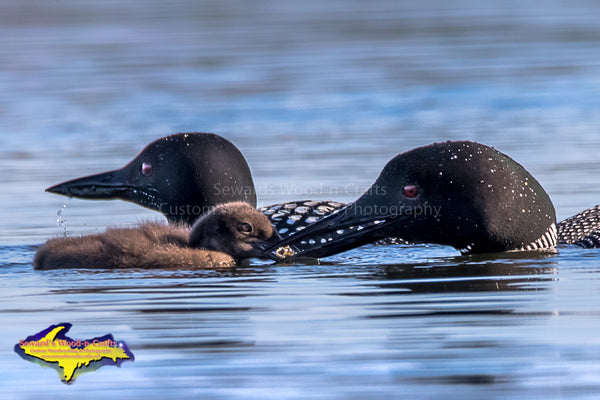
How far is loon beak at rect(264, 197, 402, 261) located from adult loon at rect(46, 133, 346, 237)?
601 mm

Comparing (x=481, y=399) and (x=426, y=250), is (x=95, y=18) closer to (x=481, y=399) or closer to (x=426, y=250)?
(x=426, y=250)

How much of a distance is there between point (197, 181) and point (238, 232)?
2.98 feet

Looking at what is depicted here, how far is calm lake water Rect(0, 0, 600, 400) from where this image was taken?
161 inches

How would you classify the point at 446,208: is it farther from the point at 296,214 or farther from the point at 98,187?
the point at 98,187

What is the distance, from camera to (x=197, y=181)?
279 inches

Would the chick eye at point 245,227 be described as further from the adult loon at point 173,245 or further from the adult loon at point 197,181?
the adult loon at point 197,181

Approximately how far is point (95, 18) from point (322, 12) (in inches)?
140

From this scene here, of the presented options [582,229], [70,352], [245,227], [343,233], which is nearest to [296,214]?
[343,233]

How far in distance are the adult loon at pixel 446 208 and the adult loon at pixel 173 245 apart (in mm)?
136

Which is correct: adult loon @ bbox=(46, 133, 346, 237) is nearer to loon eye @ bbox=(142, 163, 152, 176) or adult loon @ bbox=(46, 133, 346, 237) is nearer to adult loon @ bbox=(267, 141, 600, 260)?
loon eye @ bbox=(142, 163, 152, 176)

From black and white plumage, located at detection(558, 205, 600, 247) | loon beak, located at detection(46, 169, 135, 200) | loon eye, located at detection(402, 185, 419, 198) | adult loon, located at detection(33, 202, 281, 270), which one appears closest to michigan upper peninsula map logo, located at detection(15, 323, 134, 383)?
adult loon, located at detection(33, 202, 281, 270)

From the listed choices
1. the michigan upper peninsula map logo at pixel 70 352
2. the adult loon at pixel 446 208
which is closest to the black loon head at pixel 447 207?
the adult loon at pixel 446 208

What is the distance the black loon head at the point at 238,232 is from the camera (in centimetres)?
624

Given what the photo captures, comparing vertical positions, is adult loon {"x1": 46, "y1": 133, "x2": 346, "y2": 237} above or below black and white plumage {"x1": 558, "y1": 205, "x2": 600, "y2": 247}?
above
